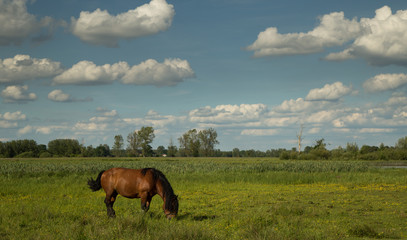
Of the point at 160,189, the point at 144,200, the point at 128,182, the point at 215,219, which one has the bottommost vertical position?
the point at 215,219

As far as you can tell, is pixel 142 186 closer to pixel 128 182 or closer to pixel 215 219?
pixel 128 182

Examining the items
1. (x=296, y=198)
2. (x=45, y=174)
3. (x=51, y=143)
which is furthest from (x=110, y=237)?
(x=51, y=143)

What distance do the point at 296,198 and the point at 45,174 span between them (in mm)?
25692

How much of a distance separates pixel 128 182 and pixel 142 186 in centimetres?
65

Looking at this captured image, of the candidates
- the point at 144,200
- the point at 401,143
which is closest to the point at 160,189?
the point at 144,200

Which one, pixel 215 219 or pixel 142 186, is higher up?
pixel 142 186

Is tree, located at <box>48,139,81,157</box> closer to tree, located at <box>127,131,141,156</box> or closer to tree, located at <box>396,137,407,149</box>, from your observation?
tree, located at <box>127,131,141,156</box>

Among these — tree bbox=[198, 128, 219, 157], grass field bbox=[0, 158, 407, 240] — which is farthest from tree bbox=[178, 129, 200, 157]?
grass field bbox=[0, 158, 407, 240]

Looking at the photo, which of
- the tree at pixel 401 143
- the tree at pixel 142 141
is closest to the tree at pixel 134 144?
the tree at pixel 142 141

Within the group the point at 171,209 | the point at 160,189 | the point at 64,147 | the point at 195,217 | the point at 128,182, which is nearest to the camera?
the point at 171,209

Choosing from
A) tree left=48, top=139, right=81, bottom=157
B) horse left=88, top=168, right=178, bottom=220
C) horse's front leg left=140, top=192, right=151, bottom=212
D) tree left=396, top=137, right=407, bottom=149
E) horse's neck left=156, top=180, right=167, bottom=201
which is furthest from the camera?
tree left=48, top=139, right=81, bottom=157

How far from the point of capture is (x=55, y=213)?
538 inches

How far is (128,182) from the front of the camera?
41.9 ft

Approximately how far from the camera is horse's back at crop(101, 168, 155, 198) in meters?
12.5
